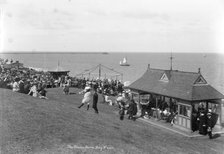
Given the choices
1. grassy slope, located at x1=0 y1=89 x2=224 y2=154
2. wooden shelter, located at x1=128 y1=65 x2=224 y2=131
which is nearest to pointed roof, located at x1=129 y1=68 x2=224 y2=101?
wooden shelter, located at x1=128 y1=65 x2=224 y2=131

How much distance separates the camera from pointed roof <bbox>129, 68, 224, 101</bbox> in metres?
18.5

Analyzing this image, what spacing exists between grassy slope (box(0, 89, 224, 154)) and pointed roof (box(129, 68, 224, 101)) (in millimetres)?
2675

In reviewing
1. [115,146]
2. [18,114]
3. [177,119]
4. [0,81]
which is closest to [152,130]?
[177,119]

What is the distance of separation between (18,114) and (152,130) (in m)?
8.16

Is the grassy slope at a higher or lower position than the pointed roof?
lower

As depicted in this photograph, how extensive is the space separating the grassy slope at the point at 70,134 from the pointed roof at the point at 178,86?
2675 mm

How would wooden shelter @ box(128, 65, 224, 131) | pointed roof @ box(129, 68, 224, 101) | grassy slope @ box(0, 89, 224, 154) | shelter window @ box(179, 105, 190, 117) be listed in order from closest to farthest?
grassy slope @ box(0, 89, 224, 154)
wooden shelter @ box(128, 65, 224, 131)
pointed roof @ box(129, 68, 224, 101)
shelter window @ box(179, 105, 190, 117)

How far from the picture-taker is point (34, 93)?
2086cm

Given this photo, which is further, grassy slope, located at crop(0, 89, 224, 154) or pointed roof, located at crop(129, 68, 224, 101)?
pointed roof, located at crop(129, 68, 224, 101)

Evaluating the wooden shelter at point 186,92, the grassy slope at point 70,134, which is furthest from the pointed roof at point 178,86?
the grassy slope at point 70,134

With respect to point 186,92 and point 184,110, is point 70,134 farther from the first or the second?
point 184,110

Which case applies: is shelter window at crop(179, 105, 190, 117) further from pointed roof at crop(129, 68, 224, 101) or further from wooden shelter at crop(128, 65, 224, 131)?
pointed roof at crop(129, 68, 224, 101)

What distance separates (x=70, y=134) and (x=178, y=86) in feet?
32.5

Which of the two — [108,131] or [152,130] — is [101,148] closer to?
[108,131]
